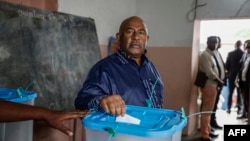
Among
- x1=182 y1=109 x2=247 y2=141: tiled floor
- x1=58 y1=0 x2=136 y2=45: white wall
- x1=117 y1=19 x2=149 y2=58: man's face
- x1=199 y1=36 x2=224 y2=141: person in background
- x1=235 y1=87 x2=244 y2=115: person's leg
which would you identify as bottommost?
x1=182 y1=109 x2=247 y2=141: tiled floor

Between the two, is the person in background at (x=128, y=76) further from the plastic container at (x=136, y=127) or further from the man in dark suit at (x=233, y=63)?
the man in dark suit at (x=233, y=63)

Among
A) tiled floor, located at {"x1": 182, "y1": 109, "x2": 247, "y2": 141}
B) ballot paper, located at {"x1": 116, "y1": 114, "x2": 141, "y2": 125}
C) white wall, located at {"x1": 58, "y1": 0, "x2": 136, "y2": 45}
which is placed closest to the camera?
ballot paper, located at {"x1": 116, "y1": 114, "x2": 141, "y2": 125}

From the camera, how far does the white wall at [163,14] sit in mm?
3129

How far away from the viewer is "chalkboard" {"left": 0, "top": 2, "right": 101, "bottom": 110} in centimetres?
170

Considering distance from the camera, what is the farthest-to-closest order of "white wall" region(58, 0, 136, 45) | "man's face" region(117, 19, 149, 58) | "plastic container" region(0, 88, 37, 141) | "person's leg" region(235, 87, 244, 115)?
"person's leg" region(235, 87, 244, 115), "white wall" region(58, 0, 136, 45), "man's face" region(117, 19, 149, 58), "plastic container" region(0, 88, 37, 141)

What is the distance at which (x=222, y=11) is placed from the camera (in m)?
3.46

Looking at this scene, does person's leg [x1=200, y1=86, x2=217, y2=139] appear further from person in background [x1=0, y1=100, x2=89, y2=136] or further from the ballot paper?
person in background [x1=0, y1=100, x2=89, y2=136]

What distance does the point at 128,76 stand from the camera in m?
1.37

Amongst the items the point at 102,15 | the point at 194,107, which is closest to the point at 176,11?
the point at 102,15

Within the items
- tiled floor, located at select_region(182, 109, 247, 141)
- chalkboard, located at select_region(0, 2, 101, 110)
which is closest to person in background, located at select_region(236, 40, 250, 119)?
tiled floor, located at select_region(182, 109, 247, 141)

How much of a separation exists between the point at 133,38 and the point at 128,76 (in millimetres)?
223

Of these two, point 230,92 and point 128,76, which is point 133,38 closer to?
point 128,76

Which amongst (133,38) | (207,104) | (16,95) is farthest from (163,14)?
(16,95)

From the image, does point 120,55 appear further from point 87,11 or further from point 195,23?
point 195,23
